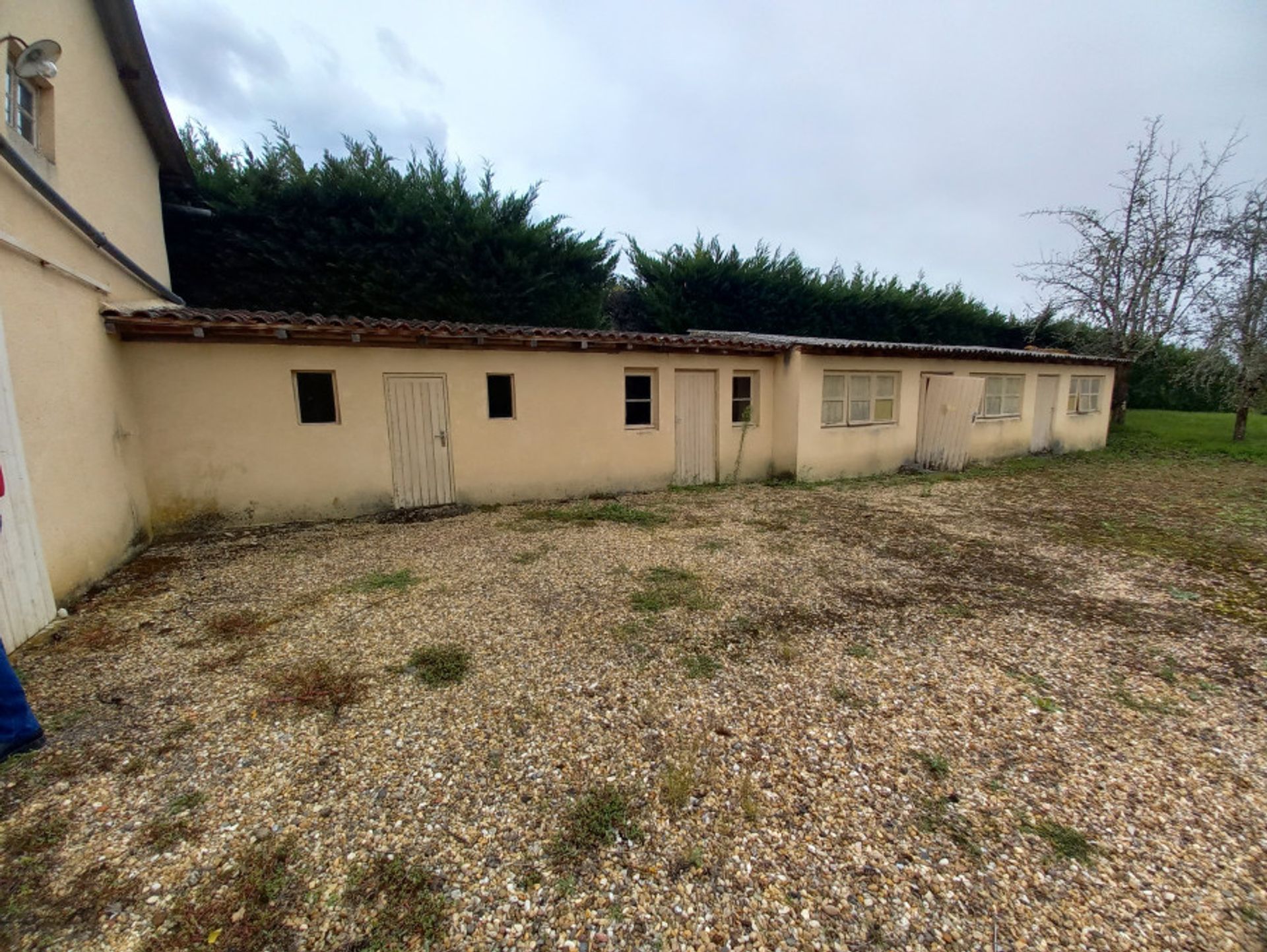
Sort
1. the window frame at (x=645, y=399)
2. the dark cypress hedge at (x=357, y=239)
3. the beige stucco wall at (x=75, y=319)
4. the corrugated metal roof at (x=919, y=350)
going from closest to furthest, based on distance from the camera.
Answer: the beige stucco wall at (x=75, y=319) → the window frame at (x=645, y=399) → the corrugated metal roof at (x=919, y=350) → the dark cypress hedge at (x=357, y=239)

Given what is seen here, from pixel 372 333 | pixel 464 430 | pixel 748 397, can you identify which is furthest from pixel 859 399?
pixel 372 333

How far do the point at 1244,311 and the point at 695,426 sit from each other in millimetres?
16322

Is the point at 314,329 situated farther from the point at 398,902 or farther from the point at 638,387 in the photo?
the point at 398,902

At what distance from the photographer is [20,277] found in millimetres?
4312

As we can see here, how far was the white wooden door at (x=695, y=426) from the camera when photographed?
10.0m

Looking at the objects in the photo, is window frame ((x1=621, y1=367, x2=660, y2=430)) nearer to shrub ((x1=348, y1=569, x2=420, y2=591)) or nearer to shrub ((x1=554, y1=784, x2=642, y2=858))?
shrub ((x1=348, y1=569, x2=420, y2=591))

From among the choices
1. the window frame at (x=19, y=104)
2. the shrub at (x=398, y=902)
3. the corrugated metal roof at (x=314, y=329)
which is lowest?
the shrub at (x=398, y=902)

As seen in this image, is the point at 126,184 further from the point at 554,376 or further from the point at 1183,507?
the point at 1183,507

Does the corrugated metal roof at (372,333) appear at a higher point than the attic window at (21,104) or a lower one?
lower

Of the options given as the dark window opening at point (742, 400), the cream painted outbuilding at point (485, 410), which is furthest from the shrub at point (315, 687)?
the dark window opening at point (742, 400)

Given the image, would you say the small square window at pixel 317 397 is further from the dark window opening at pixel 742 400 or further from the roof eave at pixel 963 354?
the roof eave at pixel 963 354

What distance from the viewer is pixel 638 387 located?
32.1ft

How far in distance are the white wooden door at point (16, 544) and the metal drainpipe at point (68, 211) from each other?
138 centimetres

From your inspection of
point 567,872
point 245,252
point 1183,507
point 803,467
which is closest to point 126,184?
point 245,252
